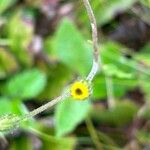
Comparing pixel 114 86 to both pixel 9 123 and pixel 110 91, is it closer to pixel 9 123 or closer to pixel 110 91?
pixel 110 91

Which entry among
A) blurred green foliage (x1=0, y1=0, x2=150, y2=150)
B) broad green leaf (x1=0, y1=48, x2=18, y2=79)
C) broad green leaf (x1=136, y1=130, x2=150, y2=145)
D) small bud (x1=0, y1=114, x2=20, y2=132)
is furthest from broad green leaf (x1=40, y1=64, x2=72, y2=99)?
small bud (x1=0, y1=114, x2=20, y2=132)

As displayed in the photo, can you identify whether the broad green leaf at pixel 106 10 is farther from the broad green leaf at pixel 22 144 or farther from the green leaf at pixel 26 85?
the broad green leaf at pixel 22 144

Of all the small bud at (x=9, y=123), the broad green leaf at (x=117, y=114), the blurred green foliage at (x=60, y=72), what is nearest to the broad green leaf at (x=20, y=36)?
the blurred green foliage at (x=60, y=72)

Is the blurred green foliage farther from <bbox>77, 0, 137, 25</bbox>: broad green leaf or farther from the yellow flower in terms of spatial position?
the yellow flower

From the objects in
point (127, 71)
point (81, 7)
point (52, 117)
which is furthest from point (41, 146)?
point (81, 7)

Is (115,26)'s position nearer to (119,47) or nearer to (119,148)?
(119,47)

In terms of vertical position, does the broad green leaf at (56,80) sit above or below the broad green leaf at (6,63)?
below
